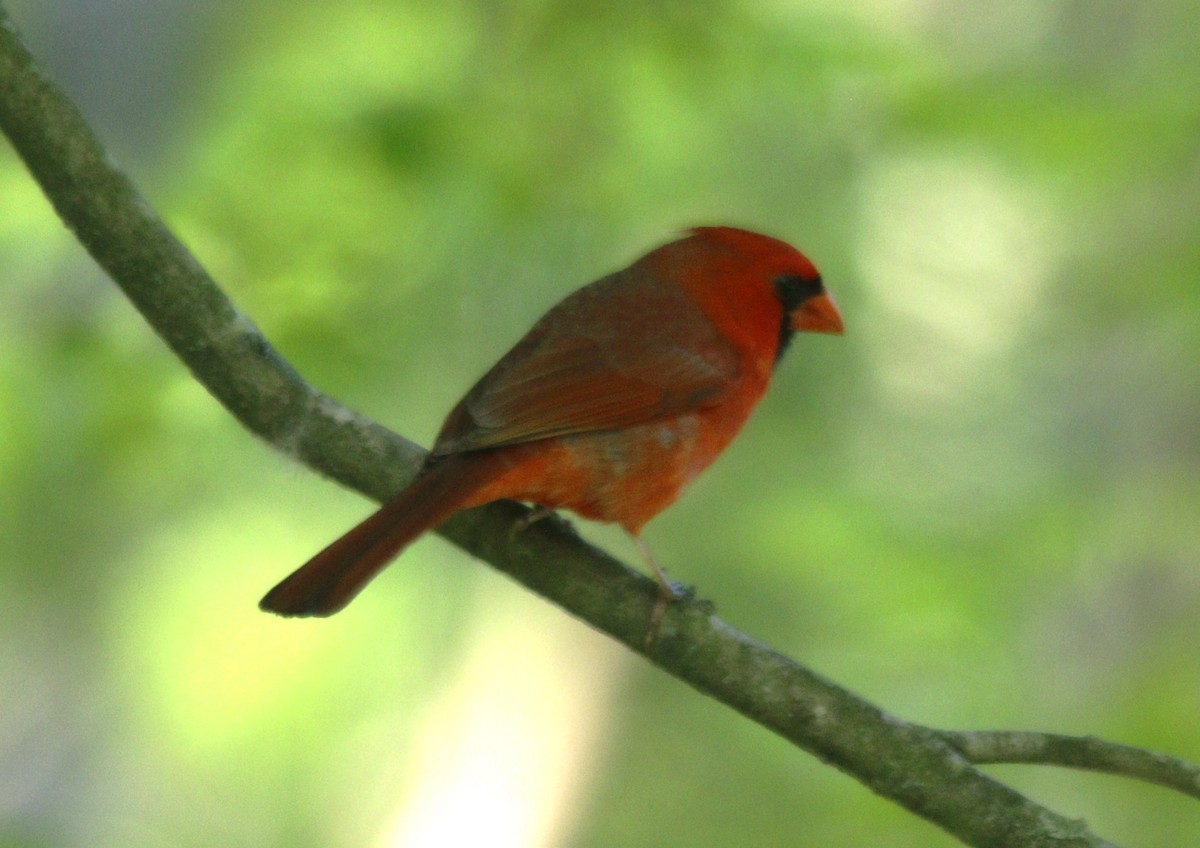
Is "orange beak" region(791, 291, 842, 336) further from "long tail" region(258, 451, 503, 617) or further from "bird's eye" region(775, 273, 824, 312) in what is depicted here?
"long tail" region(258, 451, 503, 617)

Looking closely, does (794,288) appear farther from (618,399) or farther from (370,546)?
(370,546)

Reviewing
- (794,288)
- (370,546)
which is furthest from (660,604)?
(794,288)

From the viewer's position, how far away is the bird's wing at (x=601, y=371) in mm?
2742

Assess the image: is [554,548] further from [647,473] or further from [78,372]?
[78,372]

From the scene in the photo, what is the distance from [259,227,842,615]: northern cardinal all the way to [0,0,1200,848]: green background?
633mm

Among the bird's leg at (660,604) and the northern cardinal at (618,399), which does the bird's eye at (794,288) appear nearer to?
the northern cardinal at (618,399)

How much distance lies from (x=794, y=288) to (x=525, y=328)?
1.00m

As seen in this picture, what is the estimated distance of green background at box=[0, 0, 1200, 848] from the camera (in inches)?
140

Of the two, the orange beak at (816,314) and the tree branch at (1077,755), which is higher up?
the orange beak at (816,314)

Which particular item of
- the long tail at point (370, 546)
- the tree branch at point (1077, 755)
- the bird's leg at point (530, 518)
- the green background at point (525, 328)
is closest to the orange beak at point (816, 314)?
the green background at point (525, 328)

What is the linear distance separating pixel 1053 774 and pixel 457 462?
9.82 ft

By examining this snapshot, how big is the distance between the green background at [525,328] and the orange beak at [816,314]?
0.72 m

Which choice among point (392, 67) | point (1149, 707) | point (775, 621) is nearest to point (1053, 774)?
point (1149, 707)

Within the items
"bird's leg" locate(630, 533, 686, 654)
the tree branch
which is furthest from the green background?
the tree branch
